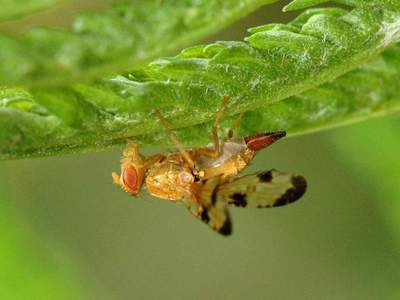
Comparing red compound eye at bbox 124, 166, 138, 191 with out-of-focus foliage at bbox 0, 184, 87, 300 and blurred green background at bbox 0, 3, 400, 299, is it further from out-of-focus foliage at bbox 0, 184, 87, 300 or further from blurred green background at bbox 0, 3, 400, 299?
blurred green background at bbox 0, 3, 400, 299

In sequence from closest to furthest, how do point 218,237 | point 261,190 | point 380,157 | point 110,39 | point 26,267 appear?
point 110,39, point 261,190, point 380,157, point 26,267, point 218,237

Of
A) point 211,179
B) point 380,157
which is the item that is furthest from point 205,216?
point 380,157

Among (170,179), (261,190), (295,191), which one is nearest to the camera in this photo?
(295,191)

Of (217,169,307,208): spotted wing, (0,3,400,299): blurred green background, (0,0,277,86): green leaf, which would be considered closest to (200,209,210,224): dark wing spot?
(217,169,307,208): spotted wing

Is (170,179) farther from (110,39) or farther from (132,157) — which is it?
(110,39)

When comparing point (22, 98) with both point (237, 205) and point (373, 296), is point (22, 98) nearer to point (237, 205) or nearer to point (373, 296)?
point (237, 205)

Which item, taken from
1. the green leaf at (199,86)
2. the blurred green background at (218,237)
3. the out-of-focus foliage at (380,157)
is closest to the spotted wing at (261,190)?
the green leaf at (199,86)
